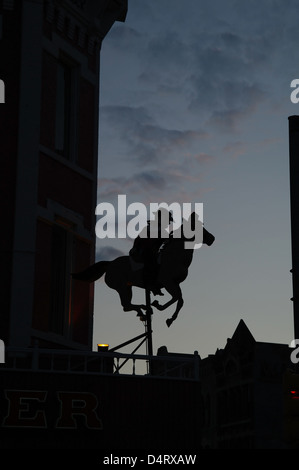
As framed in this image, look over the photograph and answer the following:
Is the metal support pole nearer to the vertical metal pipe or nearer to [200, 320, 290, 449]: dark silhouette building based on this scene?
the vertical metal pipe

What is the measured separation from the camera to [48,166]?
21312 millimetres

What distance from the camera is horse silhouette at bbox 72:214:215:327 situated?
21.3 m

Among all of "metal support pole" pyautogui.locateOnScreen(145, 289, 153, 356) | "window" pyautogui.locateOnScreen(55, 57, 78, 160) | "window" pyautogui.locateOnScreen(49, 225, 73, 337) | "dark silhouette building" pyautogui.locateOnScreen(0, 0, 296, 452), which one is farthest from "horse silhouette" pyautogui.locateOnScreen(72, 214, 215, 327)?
"window" pyautogui.locateOnScreen(55, 57, 78, 160)

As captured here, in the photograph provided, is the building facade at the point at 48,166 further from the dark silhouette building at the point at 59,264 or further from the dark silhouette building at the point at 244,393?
the dark silhouette building at the point at 244,393

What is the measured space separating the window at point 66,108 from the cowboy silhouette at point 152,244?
2.84 m

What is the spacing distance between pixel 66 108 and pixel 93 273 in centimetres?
464

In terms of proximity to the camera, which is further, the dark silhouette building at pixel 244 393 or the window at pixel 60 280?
the dark silhouette building at pixel 244 393

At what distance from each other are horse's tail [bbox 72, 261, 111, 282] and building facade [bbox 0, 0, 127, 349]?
2.47 feet

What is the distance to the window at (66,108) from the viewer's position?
74.1ft

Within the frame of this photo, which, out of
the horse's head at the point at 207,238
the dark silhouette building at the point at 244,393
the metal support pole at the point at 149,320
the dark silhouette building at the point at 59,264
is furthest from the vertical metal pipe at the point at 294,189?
the dark silhouette building at the point at 244,393

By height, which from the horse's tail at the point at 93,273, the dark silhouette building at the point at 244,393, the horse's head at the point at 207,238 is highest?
the dark silhouette building at the point at 244,393

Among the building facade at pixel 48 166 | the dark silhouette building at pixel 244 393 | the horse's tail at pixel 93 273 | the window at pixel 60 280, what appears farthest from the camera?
the dark silhouette building at pixel 244 393

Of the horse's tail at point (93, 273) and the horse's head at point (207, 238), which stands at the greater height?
the horse's head at point (207, 238)
